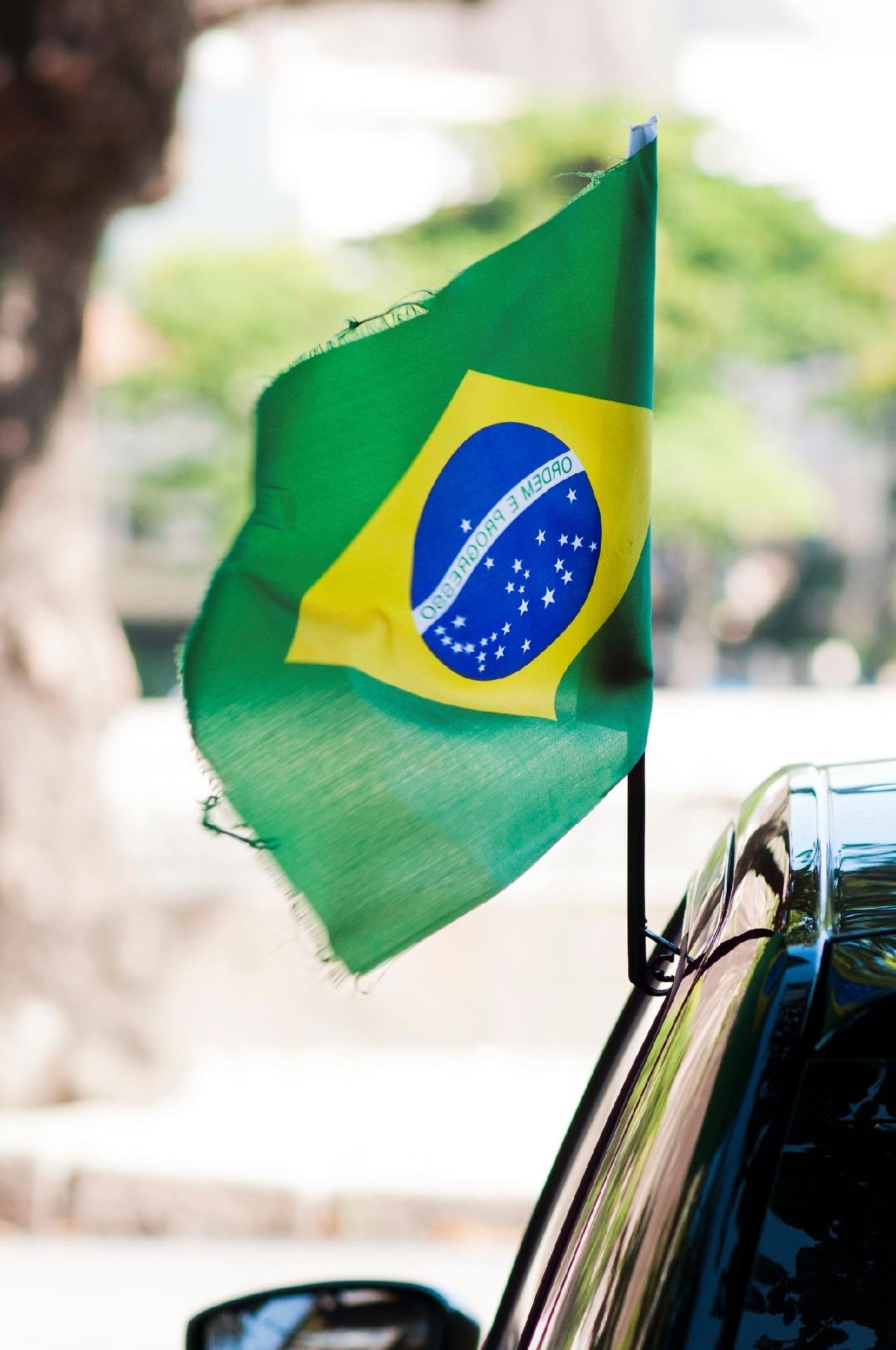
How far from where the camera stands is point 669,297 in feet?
86.8

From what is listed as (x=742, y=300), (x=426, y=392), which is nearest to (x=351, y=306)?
(x=742, y=300)

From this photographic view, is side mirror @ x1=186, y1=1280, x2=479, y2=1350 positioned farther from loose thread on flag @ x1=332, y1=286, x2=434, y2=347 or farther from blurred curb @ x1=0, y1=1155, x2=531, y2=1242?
blurred curb @ x1=0, y1=1155, x2=531, y2=1242

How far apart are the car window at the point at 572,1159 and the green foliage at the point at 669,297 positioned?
2409 centimetres

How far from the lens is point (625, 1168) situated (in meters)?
1.19

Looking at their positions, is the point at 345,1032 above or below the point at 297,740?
below

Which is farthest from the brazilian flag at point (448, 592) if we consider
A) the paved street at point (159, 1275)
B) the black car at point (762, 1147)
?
the paved street at point (159, 1275)

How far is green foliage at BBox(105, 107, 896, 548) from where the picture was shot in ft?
86.5

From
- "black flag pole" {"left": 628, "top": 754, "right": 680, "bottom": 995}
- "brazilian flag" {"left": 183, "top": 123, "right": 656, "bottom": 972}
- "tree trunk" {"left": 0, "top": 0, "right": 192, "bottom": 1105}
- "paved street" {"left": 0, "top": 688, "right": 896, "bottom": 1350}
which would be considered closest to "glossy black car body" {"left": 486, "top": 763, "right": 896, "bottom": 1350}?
"black flag pole" {"left": 628, "top": 754, "right": 680, "bottom": 995}

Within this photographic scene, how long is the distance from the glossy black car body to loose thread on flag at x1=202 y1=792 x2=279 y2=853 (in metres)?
0.52

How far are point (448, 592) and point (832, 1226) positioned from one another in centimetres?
77

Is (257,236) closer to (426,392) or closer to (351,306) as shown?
(351,306)

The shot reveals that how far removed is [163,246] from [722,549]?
13.4 meters

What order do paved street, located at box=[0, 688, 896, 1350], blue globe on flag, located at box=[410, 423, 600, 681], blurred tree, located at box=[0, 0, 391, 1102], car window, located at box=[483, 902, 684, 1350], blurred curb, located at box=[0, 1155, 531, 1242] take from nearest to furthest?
blue globe on flag, located at box=[410, 423, 600, 681] → car window, located at box=[483, 902, 684, 1350] → paved street, located at box=[0, 688, 896, 1350] → blurred curb, located at box=[0, 1155, 531, 1242] → blurred tree, located at box=[0, 0, 391, 1102]

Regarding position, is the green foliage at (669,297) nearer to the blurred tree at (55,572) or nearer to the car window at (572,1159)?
the blurred tree at (55,572)
